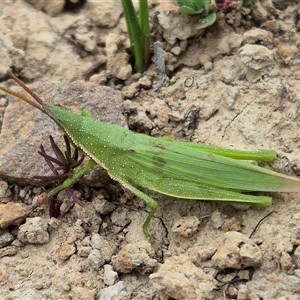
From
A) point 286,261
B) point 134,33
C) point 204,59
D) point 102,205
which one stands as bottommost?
point 286,261

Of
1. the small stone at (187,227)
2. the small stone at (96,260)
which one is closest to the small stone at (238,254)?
the small stone at (187,227)

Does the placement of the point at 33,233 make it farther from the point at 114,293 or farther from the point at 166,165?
the point at 166,165

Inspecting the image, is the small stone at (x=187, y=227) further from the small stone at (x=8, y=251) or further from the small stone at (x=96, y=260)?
the small stone at (x=8, y=251)

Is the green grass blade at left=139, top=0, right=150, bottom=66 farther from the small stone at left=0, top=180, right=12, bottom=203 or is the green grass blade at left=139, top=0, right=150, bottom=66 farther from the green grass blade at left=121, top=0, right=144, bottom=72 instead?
the small stone at left=0, top=180, right=12, bottom=203

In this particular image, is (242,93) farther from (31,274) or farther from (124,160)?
(31,274)

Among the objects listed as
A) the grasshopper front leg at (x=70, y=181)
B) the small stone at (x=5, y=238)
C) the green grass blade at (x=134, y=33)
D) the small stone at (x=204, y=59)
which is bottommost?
the small stone at (x=5, y=238)

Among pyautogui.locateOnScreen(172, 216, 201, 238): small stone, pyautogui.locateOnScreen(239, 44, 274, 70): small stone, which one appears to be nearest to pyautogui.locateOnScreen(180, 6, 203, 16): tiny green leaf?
pyautogui.locateOnScreen(239, 44, 274, 70): small stone

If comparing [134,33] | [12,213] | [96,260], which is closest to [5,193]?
[12,213]
